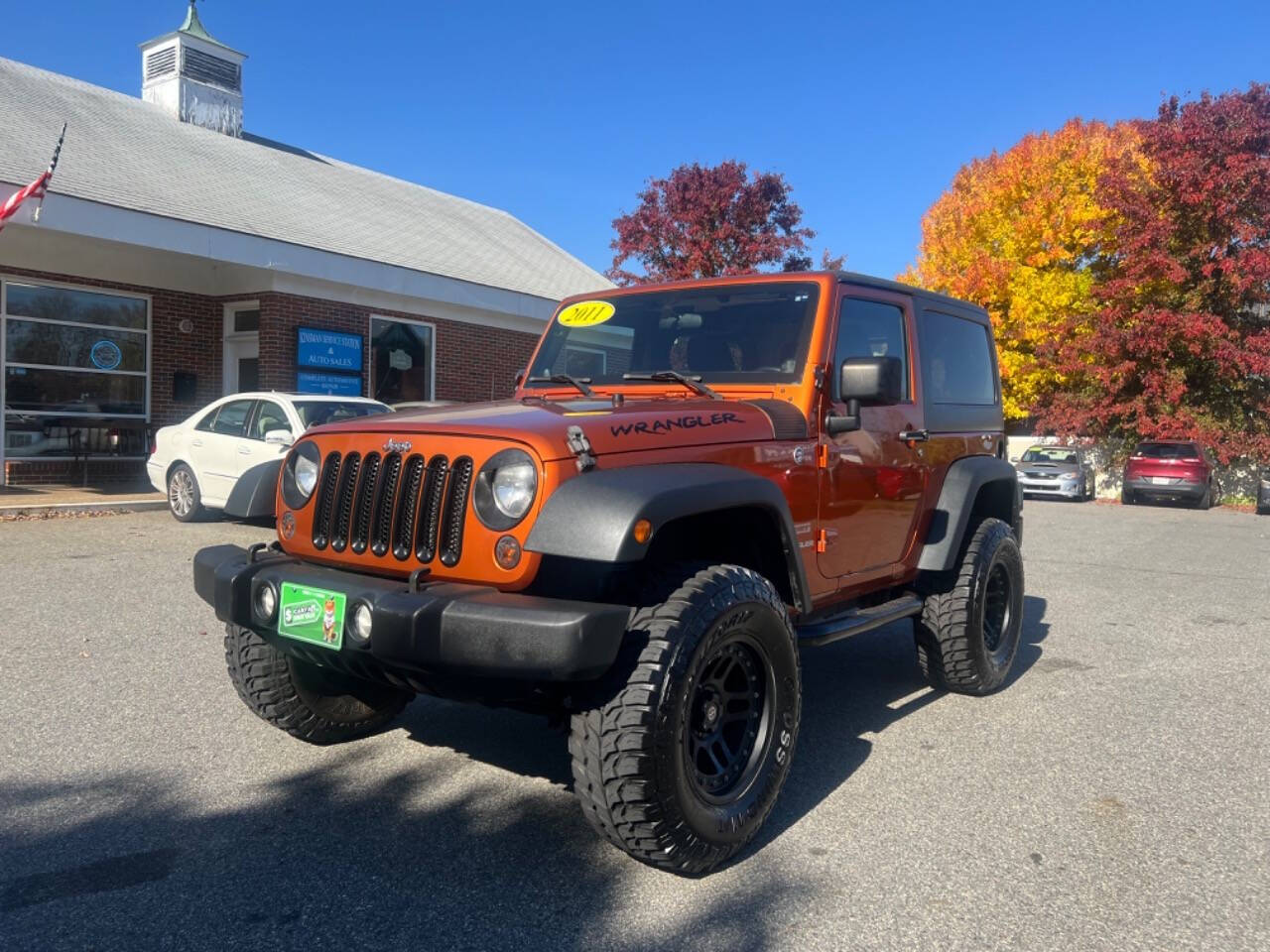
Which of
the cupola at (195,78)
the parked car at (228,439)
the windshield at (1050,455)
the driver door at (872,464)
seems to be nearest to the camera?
the driver door at (872,464)

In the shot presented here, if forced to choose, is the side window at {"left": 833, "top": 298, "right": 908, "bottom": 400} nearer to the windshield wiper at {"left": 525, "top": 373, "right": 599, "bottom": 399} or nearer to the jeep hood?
the jeep hood

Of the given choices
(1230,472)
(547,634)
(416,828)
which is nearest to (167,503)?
(416,828)

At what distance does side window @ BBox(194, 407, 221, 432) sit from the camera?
35.8 feet

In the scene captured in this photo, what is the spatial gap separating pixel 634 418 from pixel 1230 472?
25.7m

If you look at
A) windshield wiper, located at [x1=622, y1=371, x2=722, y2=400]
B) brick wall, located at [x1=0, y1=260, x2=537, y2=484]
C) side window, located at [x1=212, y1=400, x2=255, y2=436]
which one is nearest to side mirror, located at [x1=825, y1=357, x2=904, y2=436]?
windshield wiper, located at [x1=622, y1=371, x2=722, y2=400]

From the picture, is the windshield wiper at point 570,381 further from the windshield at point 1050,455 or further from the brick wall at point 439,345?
the windshield at point 1050,455

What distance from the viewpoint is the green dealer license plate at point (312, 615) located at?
2.95 meters

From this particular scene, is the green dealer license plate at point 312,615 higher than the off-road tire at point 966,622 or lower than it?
higher

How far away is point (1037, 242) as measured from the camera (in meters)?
26.2

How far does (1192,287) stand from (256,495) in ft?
82.0

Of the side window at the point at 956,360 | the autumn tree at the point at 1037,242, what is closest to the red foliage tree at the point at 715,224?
the autumn tree at the point at 1037,242

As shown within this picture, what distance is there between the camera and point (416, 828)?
10.9 feet

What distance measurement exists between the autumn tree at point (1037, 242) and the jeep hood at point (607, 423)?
930 inches

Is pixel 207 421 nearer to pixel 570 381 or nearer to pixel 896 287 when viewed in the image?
pixel 570 381
